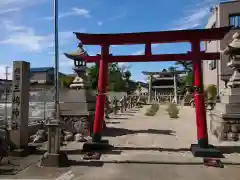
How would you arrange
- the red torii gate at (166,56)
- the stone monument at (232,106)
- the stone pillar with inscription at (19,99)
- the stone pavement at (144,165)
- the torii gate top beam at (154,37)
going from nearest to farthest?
the stone pavement at (144,165)
the stone pillar with inscription at (19,99)
the red torii gate at (166,56)
the torii gate top beam at (154,37)
the stone monument at (232,106)

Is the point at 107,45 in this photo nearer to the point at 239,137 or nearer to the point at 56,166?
the point at 56,166

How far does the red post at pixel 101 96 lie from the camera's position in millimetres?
10305

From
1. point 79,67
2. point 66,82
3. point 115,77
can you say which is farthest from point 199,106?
point 115,77

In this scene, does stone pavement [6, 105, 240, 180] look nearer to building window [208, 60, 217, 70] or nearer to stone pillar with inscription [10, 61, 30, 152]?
stone pillar with inscription [10, 61, 30, 152]

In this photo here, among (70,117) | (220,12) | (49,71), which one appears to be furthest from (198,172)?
(49,71)

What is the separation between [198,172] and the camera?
7160 millimetres

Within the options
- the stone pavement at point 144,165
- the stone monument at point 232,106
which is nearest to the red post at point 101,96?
the stone pavement at point 144,165

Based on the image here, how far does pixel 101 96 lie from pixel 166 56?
2611 millimetres

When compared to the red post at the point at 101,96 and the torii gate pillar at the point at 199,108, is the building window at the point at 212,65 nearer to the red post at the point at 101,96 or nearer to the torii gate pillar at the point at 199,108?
the torii gate pillar at the point at 199,108

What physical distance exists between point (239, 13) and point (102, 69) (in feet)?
87.9

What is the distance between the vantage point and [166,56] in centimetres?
1024

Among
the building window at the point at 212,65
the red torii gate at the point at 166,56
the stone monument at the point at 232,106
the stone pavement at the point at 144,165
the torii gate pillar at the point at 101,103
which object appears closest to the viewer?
the stone pavement at the point at 144,165

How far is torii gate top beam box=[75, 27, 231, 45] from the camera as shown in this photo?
971cm

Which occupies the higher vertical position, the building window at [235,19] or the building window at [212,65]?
the building window at [235,19]
